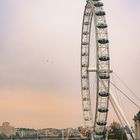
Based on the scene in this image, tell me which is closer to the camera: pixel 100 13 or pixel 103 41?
pixel 103 41

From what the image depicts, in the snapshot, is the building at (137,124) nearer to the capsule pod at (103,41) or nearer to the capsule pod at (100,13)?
the capsule pod at (103,41)

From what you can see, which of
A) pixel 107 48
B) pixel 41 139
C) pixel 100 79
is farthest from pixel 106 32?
pixel 41 139

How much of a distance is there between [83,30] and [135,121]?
1660cm

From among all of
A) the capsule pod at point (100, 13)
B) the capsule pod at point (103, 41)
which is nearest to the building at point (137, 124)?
the capsule pod at point (103, 41)

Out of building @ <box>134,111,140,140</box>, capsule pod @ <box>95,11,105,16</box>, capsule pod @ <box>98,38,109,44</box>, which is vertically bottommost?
building @ <box>134,111,140,140</box>

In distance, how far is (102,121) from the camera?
42500mm

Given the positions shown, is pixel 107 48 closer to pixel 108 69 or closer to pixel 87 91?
pixel 108 69

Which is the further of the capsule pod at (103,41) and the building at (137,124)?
the building at (137,124)

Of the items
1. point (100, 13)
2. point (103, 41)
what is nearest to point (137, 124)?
point (103, 41)

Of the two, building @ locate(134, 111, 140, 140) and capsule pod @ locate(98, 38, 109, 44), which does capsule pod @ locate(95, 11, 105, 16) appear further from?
building @ locate(134, 111, 140, 140)

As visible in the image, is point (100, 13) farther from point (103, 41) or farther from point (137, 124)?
point (137, 124)

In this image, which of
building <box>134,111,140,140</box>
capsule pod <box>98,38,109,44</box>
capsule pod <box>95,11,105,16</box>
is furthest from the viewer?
building <box>134,111,140,140</box>

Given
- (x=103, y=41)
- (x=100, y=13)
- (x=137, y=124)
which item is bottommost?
(x=137, y=124)

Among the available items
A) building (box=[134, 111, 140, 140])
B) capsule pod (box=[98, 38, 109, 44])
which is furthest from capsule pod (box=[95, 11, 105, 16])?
building (box=[134, 111, 140, 140])
